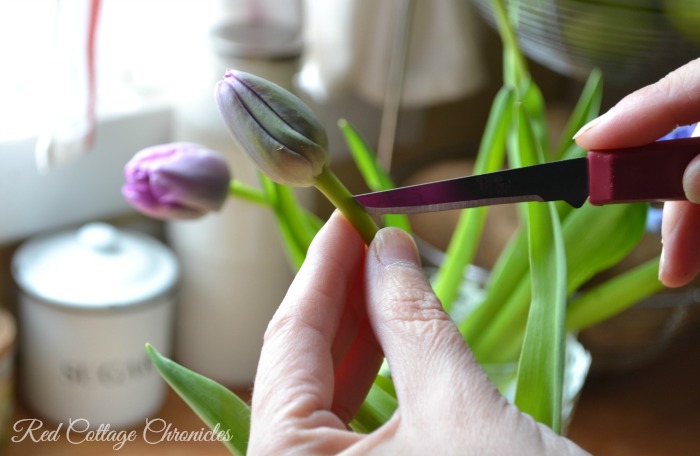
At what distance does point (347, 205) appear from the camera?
308 mm

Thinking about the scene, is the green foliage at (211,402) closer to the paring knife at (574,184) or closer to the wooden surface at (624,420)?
the paring knife at (574,184)

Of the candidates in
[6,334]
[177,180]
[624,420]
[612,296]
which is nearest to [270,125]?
[177,180]

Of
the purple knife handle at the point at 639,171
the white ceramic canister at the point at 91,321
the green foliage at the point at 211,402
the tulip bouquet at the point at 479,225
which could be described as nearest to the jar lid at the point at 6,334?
the white ceramic canister at the point at 91,321

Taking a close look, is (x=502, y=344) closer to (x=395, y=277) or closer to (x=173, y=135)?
(x=395, y=277)

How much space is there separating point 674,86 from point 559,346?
10 centimetres

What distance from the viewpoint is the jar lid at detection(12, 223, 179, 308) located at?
0.66 m

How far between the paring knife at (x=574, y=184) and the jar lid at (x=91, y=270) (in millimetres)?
407

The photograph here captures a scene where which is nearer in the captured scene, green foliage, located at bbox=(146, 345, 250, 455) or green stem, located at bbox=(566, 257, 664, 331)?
green foliage, located at bbox=(146, 345, 250, 455)

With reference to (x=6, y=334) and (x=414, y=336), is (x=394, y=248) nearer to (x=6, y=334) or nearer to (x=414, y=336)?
(x=414, y=336)

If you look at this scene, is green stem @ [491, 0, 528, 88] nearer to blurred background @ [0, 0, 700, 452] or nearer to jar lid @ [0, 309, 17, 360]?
blurred background @ [0, 0, 700, 452]

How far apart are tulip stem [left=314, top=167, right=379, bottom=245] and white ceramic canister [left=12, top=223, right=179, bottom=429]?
394 mm

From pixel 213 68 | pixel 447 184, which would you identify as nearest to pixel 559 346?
pixel 447 184

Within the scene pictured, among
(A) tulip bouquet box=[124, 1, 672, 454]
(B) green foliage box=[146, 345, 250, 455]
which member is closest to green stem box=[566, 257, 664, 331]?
(A) tulip bouquet box=[124, 1, 672, 454]

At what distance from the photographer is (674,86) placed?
0.33 metres
